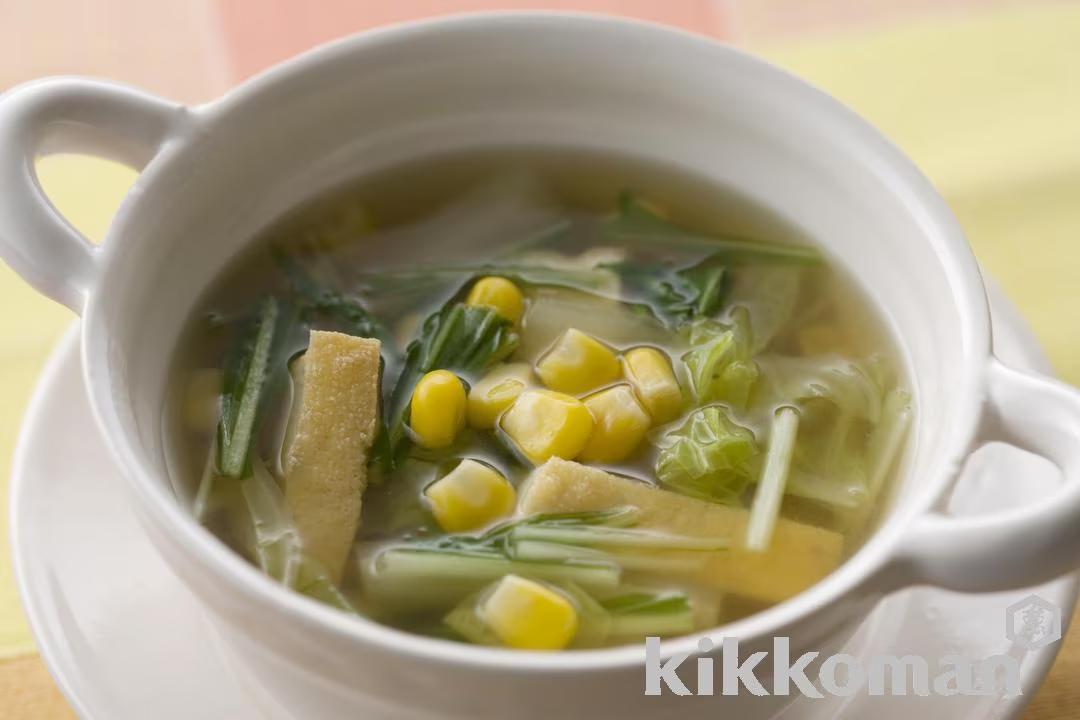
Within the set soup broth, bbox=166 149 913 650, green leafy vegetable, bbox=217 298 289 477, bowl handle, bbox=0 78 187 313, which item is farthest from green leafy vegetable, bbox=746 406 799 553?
bowl handle, bbox=0 78 187 313

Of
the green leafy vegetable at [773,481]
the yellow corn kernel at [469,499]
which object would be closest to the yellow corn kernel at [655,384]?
the green leafy vegetable at [773,481]

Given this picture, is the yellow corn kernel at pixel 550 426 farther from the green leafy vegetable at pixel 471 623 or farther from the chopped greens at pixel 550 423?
the green leafy vegetable at pixel 471 623

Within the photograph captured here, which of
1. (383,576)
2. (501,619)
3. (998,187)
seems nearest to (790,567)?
(501,619)

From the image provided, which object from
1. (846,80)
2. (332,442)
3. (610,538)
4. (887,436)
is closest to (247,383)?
(332,442)

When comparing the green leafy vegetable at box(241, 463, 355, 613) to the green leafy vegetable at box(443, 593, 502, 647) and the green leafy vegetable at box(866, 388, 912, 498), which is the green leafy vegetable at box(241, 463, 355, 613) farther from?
the green leafy vegetable at box(866, 388, 912, 498)

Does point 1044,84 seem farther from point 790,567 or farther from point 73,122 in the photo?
point 73,122

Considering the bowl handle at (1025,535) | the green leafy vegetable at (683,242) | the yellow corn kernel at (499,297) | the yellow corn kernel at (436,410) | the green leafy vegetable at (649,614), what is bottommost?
the green leafy vegetable at (649,614)
